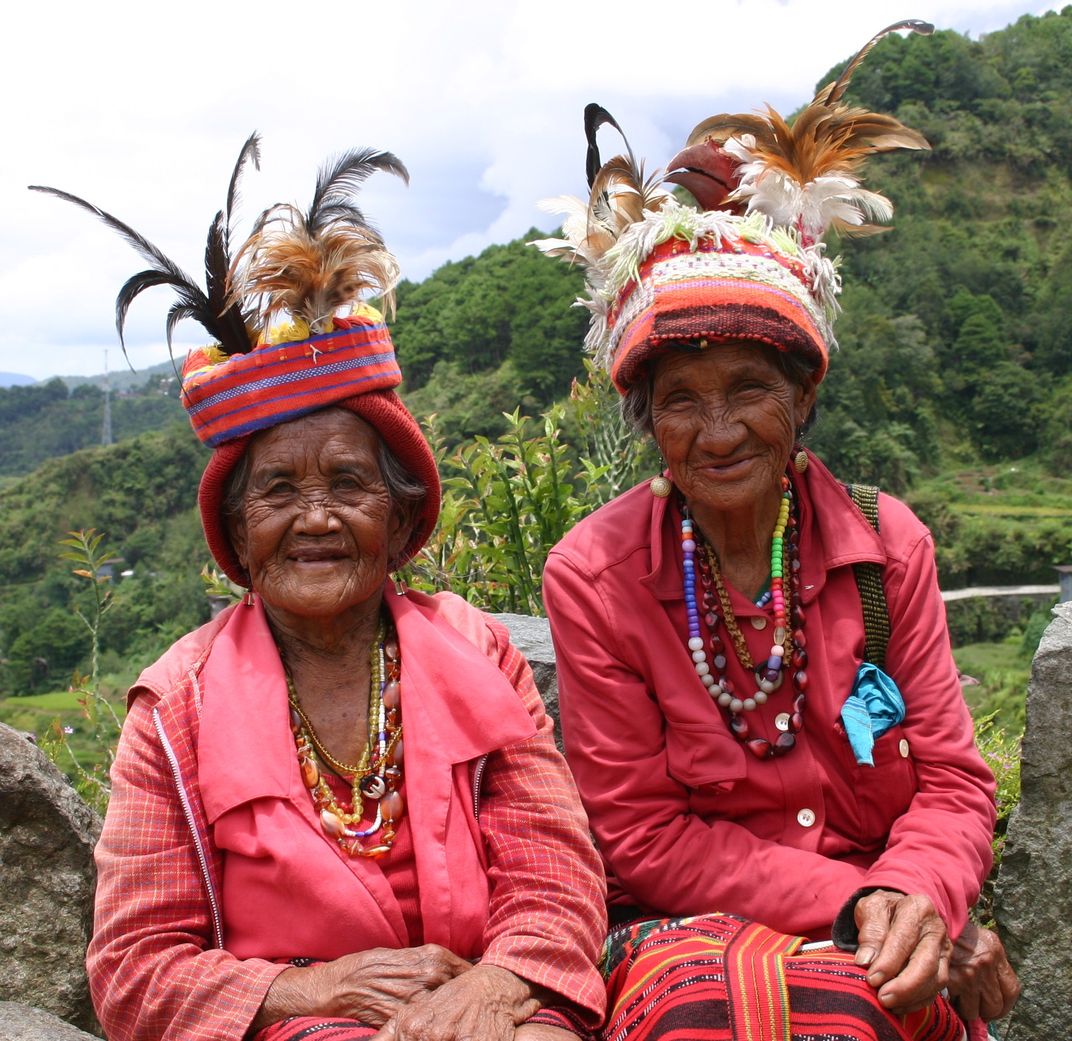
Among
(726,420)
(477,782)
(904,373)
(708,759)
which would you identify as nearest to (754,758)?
(708,759)

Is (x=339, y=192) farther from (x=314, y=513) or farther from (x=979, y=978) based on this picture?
(x=979, y=978)

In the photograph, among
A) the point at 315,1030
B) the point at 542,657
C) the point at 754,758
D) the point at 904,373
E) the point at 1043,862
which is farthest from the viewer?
the point at 904,373

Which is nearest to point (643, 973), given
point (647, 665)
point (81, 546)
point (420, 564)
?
point (647, 665)

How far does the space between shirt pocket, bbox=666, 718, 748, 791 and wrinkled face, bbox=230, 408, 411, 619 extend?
79 centimetres

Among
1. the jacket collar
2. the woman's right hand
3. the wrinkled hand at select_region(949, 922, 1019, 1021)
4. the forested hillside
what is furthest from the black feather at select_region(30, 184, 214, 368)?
the forested hillside

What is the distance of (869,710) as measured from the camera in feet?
7.95

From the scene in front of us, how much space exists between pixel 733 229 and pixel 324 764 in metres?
1.48

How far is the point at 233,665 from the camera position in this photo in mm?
2256

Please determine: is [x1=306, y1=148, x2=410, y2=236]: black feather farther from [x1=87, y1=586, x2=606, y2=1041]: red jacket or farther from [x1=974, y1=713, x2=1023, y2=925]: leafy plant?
[x1=974, y1=713, x2=1023, y2=925]: leafy plant

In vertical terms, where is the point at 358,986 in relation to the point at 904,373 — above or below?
below

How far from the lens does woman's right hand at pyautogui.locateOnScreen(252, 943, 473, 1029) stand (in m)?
1.94

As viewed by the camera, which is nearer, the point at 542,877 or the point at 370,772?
the point at 542,877

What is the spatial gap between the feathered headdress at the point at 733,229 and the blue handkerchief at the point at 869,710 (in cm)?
72

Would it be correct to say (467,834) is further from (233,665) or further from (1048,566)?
(1048,566)
